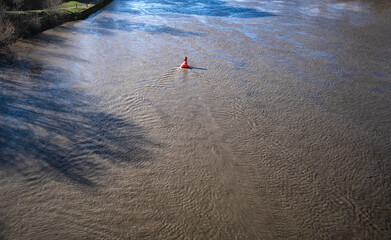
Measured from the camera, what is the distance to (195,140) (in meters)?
5.36

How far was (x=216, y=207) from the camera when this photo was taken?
4.03 meters

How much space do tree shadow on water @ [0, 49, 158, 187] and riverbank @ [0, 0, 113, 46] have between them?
493 centimetres

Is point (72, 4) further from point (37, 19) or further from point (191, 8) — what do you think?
point (191, 8)

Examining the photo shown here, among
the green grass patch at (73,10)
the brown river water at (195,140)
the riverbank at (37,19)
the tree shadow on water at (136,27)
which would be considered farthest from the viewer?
the green grass patch at (73,10)

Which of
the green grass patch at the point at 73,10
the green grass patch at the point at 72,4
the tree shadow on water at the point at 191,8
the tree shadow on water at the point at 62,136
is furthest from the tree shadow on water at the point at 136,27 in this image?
the tree shadow on water at the point at 62,136

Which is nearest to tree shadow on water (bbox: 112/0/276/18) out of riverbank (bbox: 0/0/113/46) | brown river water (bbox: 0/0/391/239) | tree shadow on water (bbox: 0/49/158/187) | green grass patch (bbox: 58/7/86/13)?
green grass patch (bbox: 58/7/86/13)

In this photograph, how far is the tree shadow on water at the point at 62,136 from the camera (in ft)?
15.0

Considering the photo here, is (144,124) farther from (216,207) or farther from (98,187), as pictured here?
(216,207)

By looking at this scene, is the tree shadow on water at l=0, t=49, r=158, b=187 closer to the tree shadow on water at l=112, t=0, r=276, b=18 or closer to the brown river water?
the brown river water

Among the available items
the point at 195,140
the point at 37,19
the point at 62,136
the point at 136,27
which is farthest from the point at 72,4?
the point at 195,140

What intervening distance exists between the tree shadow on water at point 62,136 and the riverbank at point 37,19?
16.2ft

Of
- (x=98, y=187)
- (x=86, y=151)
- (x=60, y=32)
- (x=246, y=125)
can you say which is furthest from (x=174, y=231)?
(x=60, y=32)

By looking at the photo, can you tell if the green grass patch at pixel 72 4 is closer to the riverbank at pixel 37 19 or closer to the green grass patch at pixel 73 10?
the riverbank at pixel 37 19

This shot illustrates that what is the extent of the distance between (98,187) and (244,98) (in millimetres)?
4179
